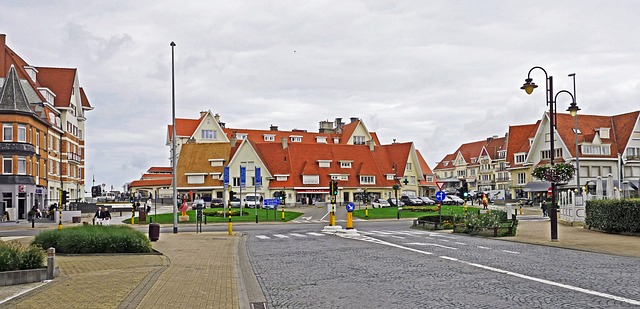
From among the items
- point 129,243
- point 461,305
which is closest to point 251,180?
point 129,243

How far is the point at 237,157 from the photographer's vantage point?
278 ft

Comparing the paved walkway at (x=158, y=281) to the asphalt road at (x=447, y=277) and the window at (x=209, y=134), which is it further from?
the window at (x=209, y=134)

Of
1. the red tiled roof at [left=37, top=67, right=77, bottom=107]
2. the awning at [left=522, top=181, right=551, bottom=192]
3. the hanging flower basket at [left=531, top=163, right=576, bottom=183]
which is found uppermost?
the red tiled roof at [left=37, top=67, right=77, bottom=107]

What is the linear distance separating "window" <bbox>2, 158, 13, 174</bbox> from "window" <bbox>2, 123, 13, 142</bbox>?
→ 1.70 metres

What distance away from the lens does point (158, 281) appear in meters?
14.3

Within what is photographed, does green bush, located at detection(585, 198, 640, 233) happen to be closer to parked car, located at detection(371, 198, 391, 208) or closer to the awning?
the awning

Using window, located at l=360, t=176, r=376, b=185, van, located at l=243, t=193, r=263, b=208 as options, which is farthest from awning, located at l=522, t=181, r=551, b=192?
van, located at l=243, t=193, r=263, b=208

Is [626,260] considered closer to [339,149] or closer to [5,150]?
[5,150]

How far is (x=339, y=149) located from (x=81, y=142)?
34.2 metres

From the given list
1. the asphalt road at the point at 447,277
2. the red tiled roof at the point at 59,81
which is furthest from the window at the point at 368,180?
the asphalt road at the point at 447,277

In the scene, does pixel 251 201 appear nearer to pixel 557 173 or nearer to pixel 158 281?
pixel 557 173

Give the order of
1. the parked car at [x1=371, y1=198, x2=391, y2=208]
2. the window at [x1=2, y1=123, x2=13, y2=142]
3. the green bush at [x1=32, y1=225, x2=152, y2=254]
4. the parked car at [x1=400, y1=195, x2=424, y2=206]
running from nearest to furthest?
the green bush at [x1=32, y1=225, x2=152, y2=254], the window at [x1=2, y1=123, x2=13, y2=142], the parked car at [x1=371, y1=198, x2=391, y2=208], the parked car at [x1=400, y1=195, x2=424, y2=206]

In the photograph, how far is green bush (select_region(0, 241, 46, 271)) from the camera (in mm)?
14539

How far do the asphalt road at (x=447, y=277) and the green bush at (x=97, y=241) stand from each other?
3.94 metres
